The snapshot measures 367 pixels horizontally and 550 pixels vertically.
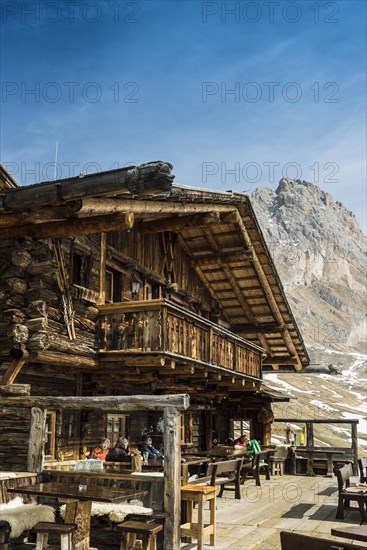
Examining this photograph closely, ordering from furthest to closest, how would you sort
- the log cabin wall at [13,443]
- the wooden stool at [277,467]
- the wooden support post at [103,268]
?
1. the wooden stool at [277,467]
2. the wooden support post at [103,268]
3. the log cabin wall at [13,443]

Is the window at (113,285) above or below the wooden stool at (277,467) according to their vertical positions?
above

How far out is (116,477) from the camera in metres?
8.79

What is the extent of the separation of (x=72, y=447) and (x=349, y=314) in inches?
5731

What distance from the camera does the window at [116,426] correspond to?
15.9 metres

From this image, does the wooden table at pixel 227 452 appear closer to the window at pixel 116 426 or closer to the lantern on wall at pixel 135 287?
the window at pixel 116 426

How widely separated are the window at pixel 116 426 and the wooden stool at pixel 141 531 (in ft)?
25.7

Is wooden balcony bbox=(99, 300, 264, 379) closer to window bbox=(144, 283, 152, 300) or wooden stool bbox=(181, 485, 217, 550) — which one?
window bbox=(144, 283, 152, 300)

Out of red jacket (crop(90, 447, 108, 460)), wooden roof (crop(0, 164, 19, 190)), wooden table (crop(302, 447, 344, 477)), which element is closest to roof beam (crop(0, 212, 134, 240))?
wooden roof (crop(0, 164, 19, 190))

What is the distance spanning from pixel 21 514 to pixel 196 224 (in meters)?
10.2

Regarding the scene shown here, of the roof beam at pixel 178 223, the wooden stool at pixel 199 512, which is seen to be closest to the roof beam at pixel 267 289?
the roof beam at pixel 178 223

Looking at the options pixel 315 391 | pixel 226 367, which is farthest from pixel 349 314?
pixel 226 367

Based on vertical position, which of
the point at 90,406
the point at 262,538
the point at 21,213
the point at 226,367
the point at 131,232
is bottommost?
the point at 262,538

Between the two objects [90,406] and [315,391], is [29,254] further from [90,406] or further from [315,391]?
[315,391]

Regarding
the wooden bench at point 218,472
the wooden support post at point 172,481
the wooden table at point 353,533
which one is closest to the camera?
the wooden table at point 353,533
